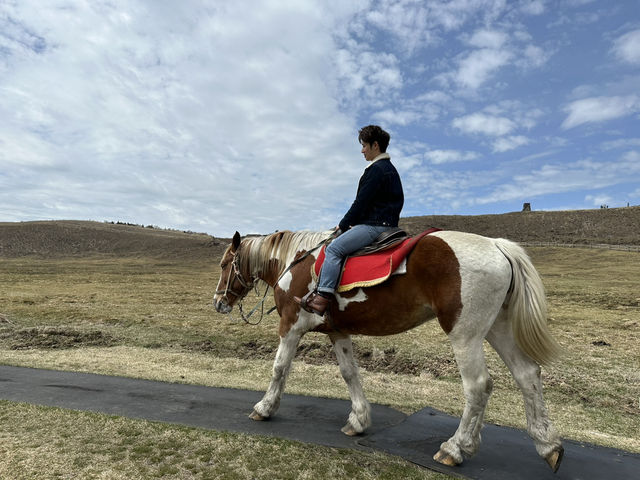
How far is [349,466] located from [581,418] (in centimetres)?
465

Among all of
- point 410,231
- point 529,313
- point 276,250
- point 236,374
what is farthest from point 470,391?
point 410,231

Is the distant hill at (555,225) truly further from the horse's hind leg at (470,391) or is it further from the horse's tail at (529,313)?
the horse's hind leg at (470,391)

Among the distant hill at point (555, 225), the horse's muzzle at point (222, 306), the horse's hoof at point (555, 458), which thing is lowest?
the horse's hoof at point (555, 458)

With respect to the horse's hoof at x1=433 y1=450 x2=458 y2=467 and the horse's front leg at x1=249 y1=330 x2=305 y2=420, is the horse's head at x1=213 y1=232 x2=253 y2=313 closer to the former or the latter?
the horse's front leg at x1=249 y1=330 x2=305 y2=420

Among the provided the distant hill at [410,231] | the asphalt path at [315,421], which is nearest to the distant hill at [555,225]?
the distant hill at [410,231]

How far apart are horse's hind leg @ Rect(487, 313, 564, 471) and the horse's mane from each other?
2.60m

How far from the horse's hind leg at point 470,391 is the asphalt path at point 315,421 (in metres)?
0.18

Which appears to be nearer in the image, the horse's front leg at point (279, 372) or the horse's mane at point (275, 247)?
the horse's front leg at point (279, 372)

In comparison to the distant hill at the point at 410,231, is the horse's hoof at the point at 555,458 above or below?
below

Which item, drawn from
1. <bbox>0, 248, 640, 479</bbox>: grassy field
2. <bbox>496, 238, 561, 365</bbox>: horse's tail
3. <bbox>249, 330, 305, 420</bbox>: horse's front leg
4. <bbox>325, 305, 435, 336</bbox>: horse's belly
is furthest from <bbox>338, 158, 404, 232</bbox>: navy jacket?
<bbox>0, 248, 640, 479</bbox>: grassy field

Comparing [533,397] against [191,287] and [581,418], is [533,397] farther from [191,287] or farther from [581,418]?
[191,287]

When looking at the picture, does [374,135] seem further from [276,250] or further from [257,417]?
[257,417]

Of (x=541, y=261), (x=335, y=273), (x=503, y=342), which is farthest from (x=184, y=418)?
(x=541, y=261)

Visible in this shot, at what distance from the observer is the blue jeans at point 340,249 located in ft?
15.7
